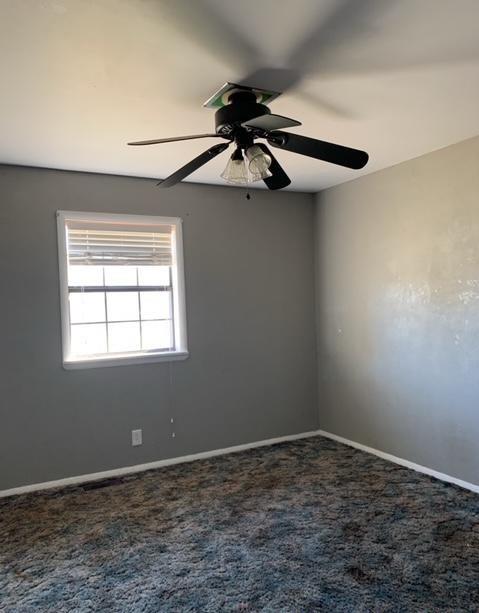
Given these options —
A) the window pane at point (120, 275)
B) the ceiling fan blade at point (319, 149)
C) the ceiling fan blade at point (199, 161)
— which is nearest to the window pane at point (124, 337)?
the window pane at point (120, 275)

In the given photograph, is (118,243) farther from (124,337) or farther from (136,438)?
(136,438)

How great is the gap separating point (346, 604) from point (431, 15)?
7.88 ft

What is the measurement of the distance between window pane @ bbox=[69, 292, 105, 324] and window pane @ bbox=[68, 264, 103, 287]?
9 cm

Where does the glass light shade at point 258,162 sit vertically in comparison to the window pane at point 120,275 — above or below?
above

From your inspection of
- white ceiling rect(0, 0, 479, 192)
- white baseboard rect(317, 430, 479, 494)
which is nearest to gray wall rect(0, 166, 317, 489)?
white baseboard rect(317, 430, 479, 494)

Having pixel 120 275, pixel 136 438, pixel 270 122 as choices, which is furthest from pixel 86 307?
pixel 270 122

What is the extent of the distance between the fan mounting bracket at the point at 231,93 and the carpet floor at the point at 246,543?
2321mm

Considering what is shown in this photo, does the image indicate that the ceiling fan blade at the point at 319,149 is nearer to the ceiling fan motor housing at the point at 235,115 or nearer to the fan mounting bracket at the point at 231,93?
the ceiling fan motor housing at the point at 235,115

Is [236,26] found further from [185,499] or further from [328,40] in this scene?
[185,499]

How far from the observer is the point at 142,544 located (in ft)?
8.46

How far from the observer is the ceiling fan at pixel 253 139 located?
1979 millimetres

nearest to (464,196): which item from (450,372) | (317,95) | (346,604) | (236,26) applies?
(450,372)

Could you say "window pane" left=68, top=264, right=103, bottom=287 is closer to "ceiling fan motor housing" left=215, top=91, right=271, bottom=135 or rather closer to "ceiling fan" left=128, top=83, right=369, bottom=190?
"ceiling fan" left=128, top=83, right=369, bottom=190

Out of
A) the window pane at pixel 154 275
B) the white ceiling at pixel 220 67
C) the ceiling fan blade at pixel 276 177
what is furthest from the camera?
the window pane at pixel 154 275
